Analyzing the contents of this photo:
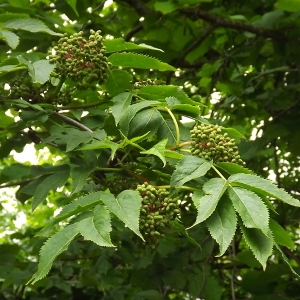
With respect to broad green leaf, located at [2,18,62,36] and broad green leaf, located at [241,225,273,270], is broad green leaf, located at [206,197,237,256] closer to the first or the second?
broad green leaf, located at [241,225,273,270]

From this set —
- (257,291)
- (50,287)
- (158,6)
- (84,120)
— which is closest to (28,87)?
(84,120)

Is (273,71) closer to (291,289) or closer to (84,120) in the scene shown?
(291,289)

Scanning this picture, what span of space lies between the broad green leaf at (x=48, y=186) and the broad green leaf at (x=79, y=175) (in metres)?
0.06

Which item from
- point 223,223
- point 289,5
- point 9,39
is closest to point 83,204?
point 223,223

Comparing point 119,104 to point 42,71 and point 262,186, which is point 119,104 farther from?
point 262,186

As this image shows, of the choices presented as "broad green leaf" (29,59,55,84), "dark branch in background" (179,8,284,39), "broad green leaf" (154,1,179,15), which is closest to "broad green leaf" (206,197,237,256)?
"broad green leaf" (29,59,55,84)

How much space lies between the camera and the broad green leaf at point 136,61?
4.84 ft

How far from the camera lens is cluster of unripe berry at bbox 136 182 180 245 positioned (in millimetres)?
1148

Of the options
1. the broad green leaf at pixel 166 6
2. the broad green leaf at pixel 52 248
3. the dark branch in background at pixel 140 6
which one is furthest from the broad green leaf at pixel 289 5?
the broad green leaf at pixel 52 248

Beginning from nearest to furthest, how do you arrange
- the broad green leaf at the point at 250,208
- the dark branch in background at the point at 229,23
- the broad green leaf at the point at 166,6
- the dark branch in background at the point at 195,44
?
the broad green leaf at the point at 250,208
the broad green leaf at the point at 166,6
the dark branch in background at the point at 229,23
the dark branch in background at the point at 195,44

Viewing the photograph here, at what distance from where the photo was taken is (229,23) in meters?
2.73

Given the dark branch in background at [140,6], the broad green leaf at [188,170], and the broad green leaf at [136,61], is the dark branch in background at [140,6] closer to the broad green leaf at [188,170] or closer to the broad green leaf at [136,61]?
the broad green leaf at [136,61]

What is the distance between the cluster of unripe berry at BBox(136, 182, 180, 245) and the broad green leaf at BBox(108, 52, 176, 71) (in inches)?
16.6

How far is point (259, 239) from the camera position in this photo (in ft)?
3.56
